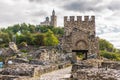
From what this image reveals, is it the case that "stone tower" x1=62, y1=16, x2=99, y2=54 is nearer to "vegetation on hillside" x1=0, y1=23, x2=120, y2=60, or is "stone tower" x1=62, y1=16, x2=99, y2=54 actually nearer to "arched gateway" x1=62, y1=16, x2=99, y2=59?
"arched gateway" x1=62, y1=16, x2=99, y2=59

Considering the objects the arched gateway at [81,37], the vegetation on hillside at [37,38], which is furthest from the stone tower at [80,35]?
the vegetation on hillside at [37,38]

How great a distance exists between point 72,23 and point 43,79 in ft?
79.6

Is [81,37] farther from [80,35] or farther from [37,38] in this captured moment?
[37,38]

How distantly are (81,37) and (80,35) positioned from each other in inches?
11.2

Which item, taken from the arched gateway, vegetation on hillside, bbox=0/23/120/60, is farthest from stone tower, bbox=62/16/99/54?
vegetation on hillside, bbox=0/23/120/60

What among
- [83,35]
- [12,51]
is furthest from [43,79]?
[12,51]

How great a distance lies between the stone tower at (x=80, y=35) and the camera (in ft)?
130

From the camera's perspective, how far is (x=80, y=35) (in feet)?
131

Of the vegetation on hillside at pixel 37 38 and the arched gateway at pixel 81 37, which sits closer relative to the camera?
the arched gateway at pixel 81 37

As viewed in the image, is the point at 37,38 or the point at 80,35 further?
the point at 37,38

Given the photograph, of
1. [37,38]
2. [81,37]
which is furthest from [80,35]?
[37,38]

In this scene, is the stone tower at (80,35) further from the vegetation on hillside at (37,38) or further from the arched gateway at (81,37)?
the vegetation on hillside at (37,38)

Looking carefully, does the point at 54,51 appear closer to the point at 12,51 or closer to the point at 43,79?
the point at 12,51

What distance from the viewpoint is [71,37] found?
4031 centimetres
